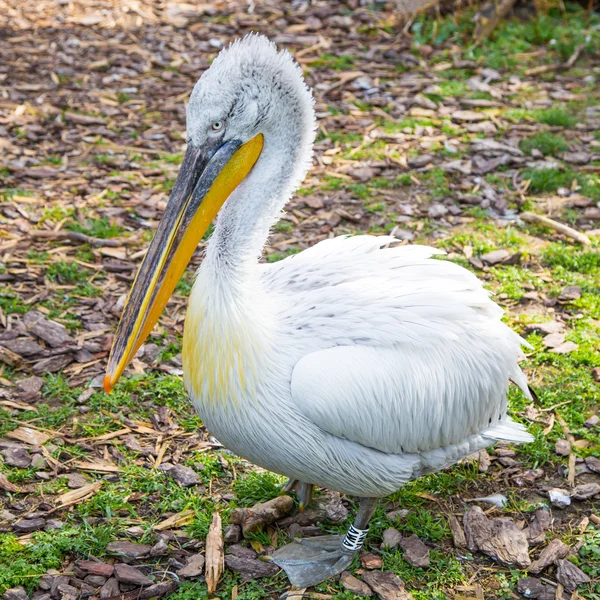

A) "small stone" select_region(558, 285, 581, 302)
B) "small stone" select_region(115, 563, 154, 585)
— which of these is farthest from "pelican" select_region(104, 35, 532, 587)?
"small stone" select_region(558, 285, 581, 302)

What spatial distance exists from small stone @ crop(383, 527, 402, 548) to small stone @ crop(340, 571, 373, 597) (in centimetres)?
22

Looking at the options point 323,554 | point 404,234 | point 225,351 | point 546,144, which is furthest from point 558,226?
point 225,351

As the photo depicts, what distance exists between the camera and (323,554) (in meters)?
3.18

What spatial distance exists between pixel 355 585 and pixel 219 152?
172 cm

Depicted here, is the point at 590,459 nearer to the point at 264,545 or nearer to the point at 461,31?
the point at 264,545

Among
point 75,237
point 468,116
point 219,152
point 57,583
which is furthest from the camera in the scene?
point 468,116

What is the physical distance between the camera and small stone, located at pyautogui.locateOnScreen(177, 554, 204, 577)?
3.09 m

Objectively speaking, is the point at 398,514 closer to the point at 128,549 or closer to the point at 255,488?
the point at 255,488

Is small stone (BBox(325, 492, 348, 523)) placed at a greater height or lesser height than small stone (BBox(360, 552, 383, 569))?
greater

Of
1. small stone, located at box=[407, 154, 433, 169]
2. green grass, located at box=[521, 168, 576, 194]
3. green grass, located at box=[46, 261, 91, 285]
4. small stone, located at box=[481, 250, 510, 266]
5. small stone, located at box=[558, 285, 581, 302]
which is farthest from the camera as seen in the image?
small stone, located at box=[407, 154, 433, 169]

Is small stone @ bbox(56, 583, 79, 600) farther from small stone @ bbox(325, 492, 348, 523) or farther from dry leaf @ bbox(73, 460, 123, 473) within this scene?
small stone @ bbox(325, 492, 348, 523)

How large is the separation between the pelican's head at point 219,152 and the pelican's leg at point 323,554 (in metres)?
1.00

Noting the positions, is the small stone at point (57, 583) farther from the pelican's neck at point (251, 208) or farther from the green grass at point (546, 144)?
the green grass at point (546, 144)

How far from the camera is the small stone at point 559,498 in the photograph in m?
3.46
